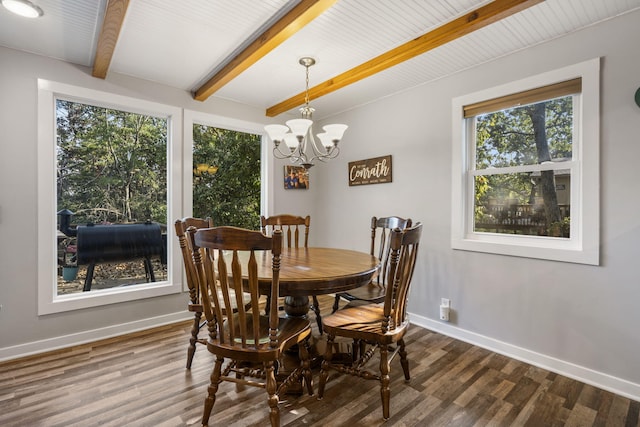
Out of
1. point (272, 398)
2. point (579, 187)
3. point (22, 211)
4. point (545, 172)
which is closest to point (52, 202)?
point (22, 211)

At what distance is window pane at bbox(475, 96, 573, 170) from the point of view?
7.51 feet

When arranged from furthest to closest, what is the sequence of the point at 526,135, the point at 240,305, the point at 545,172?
1. the point at 526,135
2. the point at 545,172
3. the point at 240,305

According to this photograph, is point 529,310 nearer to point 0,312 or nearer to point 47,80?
point 0,312

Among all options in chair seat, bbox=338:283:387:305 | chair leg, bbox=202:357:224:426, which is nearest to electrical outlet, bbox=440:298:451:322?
chair seat, bbox=338:283:387:305

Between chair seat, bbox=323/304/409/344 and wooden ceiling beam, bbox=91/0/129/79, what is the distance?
2.20 meters

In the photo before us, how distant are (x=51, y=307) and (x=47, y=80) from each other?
6.08 feet

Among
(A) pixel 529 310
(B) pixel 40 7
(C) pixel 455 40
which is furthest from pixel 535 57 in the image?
(B) pixel 40 7

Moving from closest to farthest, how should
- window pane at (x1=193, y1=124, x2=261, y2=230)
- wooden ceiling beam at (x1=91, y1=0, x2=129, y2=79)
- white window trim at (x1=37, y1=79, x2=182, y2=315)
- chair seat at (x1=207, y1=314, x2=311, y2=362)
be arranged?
chair seat at (x1=207, y1=314, x2=311, y2=362), wooden ceiling beam at (x1=91, y1=0, x2=129, y2=79), white window trim at (x1=37, y1=79, x2=182, y2=315), window pane at (x1=193, y1=124, x2=261, y2=230)

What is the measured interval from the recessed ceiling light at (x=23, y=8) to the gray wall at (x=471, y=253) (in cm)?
70

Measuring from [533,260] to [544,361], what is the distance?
748 mm

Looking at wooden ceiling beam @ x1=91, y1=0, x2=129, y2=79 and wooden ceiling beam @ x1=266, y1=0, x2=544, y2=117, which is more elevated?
wooden ceiling beam @ x1=266, y1=0, x2=544, y2=117

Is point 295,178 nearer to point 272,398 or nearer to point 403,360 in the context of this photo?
point 403,360

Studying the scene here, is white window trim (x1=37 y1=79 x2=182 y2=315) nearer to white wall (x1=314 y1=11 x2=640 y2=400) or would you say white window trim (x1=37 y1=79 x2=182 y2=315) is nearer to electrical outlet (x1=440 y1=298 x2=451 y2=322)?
white wall (x1=314 y1=11 x2=640 y2=400)

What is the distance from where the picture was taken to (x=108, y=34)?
6.64 ft
